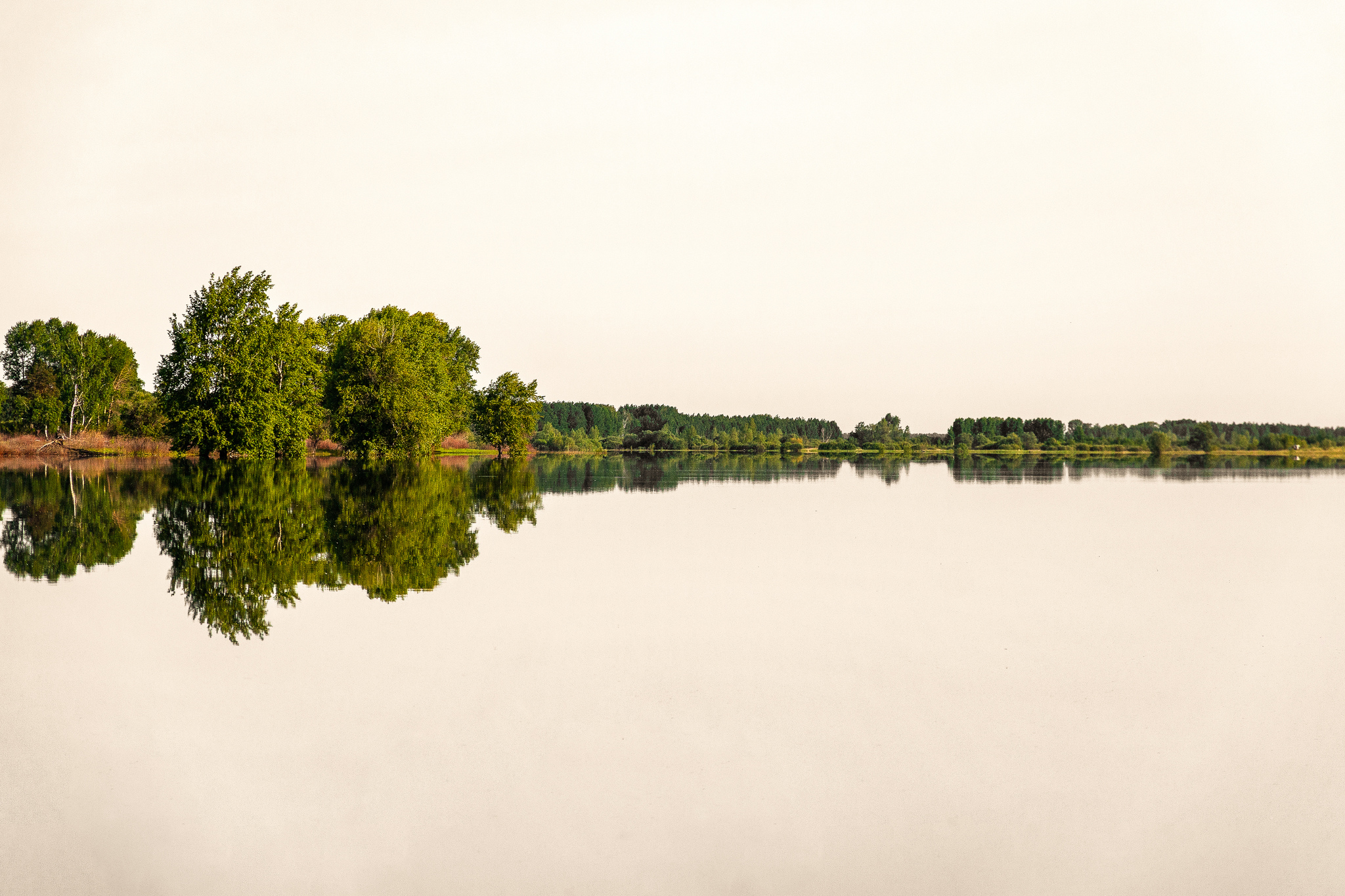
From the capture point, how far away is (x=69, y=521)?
2384 centimetres

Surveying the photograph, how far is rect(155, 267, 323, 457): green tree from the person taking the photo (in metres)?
54.3

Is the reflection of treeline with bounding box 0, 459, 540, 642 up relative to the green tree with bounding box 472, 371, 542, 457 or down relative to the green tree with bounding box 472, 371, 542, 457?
down

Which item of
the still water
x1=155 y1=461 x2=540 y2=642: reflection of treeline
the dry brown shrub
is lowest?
the still water

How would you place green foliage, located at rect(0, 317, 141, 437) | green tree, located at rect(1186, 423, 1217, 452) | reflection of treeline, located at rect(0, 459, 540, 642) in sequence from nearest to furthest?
reflection of treeline, located at rect(0, 459, 540, 642), green foliage, located at rect(0, 317, 141, 437), green tree, located at rect(1186, 423, 1217, 452)

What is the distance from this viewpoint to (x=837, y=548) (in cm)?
2022

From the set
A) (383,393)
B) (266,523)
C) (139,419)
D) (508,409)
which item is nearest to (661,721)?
(266,523)

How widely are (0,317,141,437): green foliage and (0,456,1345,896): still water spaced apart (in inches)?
Result: 3661

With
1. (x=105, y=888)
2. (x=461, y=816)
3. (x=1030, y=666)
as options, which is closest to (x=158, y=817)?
(x=105, y=888)

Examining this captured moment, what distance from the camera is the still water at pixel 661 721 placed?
6.05m

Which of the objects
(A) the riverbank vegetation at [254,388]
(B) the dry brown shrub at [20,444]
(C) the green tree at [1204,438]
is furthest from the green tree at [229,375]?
(C) the green tree at [1204,438]

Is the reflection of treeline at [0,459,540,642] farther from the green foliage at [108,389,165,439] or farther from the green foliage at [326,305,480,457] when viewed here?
the green foliage at [108,389,165,439]

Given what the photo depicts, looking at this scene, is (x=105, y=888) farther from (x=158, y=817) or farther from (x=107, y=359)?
(x=107, y=359)

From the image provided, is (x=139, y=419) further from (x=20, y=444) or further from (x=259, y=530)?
(x=259, y=530)

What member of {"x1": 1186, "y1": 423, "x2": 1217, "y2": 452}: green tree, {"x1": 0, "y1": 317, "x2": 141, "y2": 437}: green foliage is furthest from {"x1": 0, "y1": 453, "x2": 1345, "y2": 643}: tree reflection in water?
{"x1": 1186, "y1": 423, "x2": 1217, "y2": 452}: green tree
